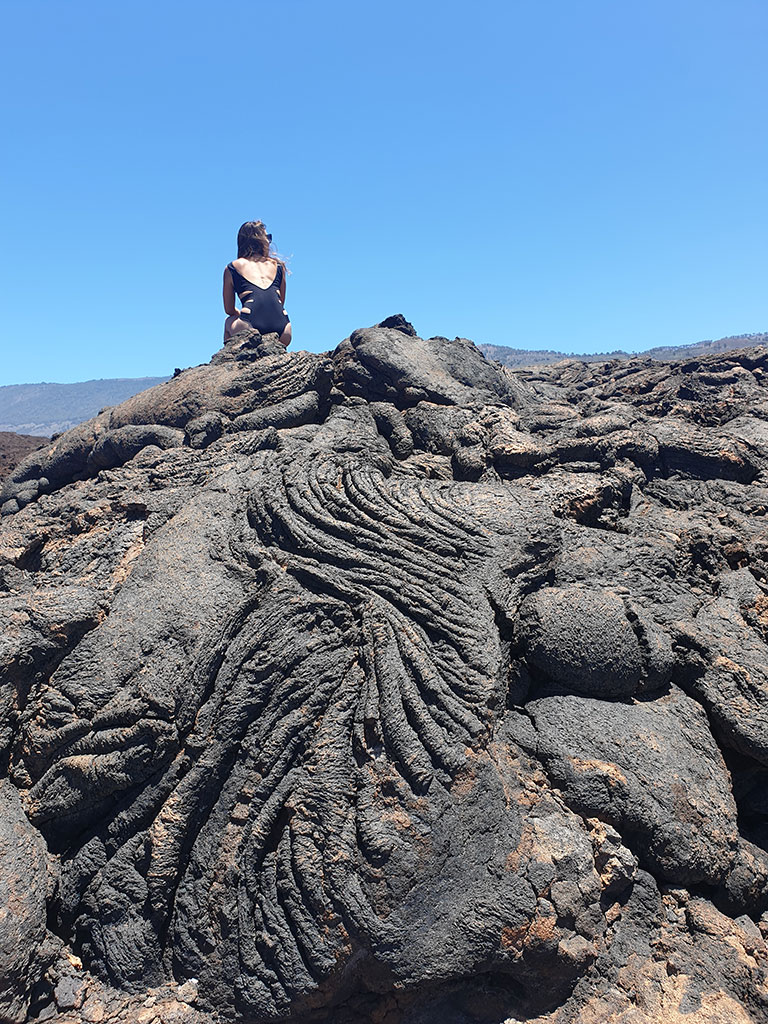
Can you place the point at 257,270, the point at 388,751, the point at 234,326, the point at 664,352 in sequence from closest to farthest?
the point at 388,751, the point at 234,326, the point at 257,270, the point at 664,352

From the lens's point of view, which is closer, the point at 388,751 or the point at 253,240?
the point at 388,751

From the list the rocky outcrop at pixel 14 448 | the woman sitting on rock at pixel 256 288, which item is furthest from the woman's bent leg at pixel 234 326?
the rocky outcrop at pixel 14 448

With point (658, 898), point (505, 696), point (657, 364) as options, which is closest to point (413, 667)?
point (505, 696)

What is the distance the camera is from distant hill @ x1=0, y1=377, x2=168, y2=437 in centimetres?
11138

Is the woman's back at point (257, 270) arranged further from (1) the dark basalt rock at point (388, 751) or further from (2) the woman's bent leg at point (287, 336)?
(1) the dark basalt rock at point (388, 751)

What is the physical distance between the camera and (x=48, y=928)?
11.4 ft

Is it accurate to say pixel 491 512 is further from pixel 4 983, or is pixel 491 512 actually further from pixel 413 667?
pixel 4 983

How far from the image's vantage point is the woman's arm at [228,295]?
9.51 meters

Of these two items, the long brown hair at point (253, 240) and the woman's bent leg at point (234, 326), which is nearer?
the woman's bent leg at point (234, 326)

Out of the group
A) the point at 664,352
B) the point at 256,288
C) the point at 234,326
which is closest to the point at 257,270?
the point at 256,288

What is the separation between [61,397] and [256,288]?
5108 inches

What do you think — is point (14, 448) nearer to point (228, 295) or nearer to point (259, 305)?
point (228, 295)

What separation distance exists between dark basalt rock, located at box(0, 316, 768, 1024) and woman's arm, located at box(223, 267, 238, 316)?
5010 millimetres

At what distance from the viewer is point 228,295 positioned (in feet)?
31.4
